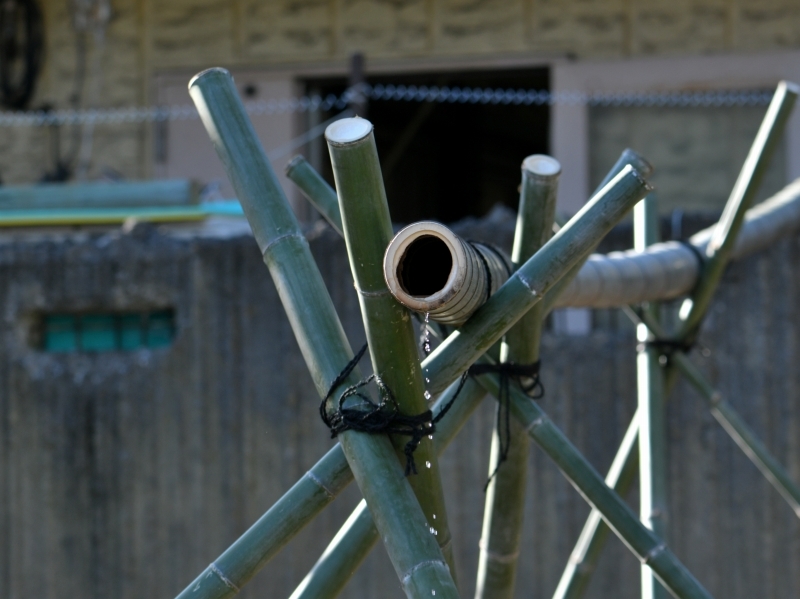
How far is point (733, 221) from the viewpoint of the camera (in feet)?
11.5

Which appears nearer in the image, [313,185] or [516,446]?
[516,446]

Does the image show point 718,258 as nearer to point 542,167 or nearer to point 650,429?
point 650,429

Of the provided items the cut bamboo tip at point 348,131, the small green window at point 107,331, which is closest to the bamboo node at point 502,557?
the cut bamboo tip at point 348,131

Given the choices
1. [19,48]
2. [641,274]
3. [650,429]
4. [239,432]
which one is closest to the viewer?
[641,274]

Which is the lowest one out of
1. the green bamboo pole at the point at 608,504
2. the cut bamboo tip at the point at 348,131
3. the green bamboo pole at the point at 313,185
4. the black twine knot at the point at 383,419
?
the green bamboo pole at the point at 608,504

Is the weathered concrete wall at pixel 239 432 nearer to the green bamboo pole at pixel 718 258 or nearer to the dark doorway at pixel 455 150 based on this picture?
the green bamboo pole at pixel 718 258

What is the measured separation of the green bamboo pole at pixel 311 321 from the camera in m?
1.85

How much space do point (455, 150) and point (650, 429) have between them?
1018cm

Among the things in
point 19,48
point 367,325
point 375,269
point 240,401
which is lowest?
point 240,401

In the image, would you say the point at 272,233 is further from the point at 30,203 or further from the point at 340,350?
the point at 30,203

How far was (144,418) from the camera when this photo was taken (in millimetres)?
5512

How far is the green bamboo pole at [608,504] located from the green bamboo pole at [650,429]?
1.40 feet

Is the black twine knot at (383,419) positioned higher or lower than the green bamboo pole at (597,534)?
higher

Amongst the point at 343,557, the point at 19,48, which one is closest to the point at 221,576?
the point at 343,557
